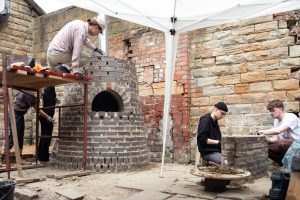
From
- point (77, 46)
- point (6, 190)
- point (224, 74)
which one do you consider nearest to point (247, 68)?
point (224, 74)

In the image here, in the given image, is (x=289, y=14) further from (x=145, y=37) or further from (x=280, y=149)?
(x=145, y=37)

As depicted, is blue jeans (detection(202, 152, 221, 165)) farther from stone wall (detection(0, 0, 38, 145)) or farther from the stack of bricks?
stone wall (detection(0, 0, 38, 145))

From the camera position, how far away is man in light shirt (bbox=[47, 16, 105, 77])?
5266mm

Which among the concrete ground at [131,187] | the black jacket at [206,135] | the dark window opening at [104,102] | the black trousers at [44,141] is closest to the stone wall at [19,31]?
the black trousers at [44,141]

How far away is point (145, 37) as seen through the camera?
729 centimetres

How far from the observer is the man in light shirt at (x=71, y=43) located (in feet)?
17.3

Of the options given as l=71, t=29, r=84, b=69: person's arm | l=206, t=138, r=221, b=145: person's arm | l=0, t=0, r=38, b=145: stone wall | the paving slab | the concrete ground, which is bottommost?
the concrete ground

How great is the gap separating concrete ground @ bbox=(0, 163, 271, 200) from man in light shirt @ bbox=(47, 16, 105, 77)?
5.65 ft

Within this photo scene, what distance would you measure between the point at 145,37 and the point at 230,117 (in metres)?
2.69

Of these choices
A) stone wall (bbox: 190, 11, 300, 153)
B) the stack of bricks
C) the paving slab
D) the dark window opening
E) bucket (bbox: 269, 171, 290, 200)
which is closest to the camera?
bucket (bbox: 269, 171, 290, 200)

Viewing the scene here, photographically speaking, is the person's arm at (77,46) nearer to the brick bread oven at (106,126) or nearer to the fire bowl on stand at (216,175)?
the brick bread oven at (106,126)

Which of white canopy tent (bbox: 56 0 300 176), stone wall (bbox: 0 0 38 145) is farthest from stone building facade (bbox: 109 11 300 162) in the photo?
stone wall (bbox: 0 0 38 145)

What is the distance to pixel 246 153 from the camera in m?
4.81

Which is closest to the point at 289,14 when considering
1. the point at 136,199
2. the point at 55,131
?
the point at 136,199
